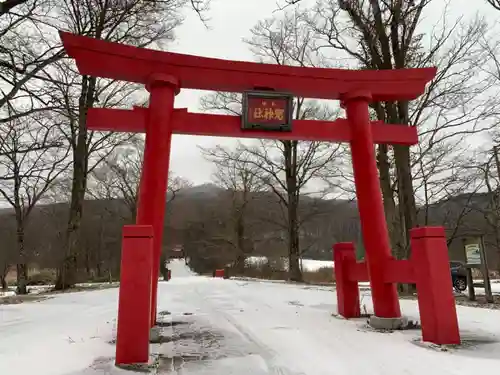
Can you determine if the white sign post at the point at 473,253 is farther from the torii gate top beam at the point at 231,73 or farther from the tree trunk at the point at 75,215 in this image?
the tree trunk at the point at 75,215

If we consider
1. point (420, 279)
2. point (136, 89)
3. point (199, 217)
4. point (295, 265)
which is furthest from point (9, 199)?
point (199, 217)

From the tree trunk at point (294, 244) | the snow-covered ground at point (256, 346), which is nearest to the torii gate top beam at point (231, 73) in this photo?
the snow-covered ground at point (256, 346)

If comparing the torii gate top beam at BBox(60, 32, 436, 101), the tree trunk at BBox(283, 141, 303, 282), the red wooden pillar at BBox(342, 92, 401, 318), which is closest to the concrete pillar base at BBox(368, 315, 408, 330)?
the red wooden pillar at BBox(342, 92, 401, 318)

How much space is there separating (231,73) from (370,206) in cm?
306

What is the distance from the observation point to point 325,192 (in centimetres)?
2250

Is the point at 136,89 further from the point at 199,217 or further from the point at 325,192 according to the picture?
the point at 199,217

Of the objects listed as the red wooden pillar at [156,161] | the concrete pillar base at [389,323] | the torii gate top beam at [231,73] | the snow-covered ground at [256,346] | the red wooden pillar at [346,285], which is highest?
the torii gate top beam at [231,73]

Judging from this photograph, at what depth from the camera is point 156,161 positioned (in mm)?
5344

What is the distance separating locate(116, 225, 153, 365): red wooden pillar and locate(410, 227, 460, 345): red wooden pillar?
125 inches

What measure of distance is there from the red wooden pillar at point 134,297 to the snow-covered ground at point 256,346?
0.72 ft

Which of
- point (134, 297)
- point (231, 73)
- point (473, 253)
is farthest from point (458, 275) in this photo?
point (134, 297)

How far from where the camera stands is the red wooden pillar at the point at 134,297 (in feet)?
11.9

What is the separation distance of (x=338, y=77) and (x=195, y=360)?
4.82 m

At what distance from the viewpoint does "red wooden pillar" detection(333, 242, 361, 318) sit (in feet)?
20.4
